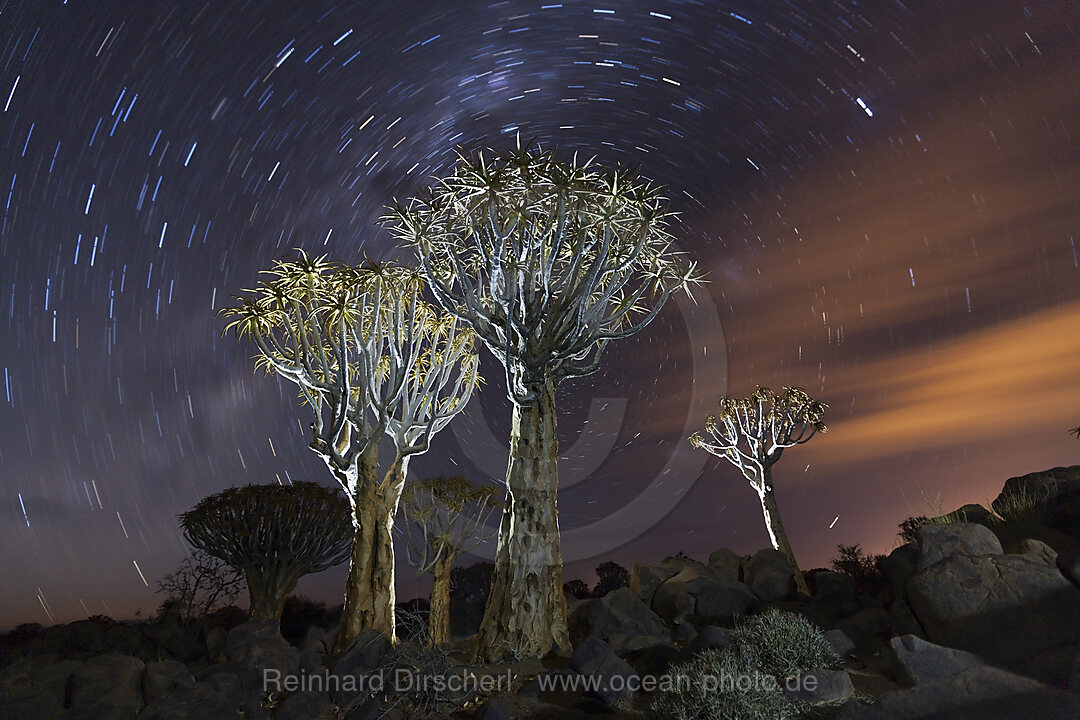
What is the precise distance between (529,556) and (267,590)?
13090 millimetres

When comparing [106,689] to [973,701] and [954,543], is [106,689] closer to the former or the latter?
[973,701]

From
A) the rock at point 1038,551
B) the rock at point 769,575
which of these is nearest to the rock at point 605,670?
the rock at point 1038,551

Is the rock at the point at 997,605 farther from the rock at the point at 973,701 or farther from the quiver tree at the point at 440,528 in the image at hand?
the quiver tree at the point at 440,528

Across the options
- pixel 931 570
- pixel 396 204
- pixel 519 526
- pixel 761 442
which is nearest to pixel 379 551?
pixel 519 526

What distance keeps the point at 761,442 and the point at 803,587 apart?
6.19 meters

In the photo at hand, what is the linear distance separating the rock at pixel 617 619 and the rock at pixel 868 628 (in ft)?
13.9

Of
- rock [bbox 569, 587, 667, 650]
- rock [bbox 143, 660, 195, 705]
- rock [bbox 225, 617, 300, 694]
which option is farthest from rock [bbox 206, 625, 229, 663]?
rock [bbox 569, 587, 667, 650]

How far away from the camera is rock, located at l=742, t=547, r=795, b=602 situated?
1788 centimetres

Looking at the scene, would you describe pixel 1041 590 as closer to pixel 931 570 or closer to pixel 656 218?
pixel 931 570

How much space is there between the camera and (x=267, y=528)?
67.2 feet

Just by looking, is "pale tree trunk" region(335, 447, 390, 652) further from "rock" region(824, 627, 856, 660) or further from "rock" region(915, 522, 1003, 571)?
"rock" region(915, 522, 1003, 571)

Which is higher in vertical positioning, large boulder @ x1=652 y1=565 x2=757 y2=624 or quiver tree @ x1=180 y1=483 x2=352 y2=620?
quiver tree @ x1=180 y1=483 x2=352 y2=620

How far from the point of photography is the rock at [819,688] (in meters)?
7.14

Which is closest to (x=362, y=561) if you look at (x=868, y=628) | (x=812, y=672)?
(x=812, y=672)
